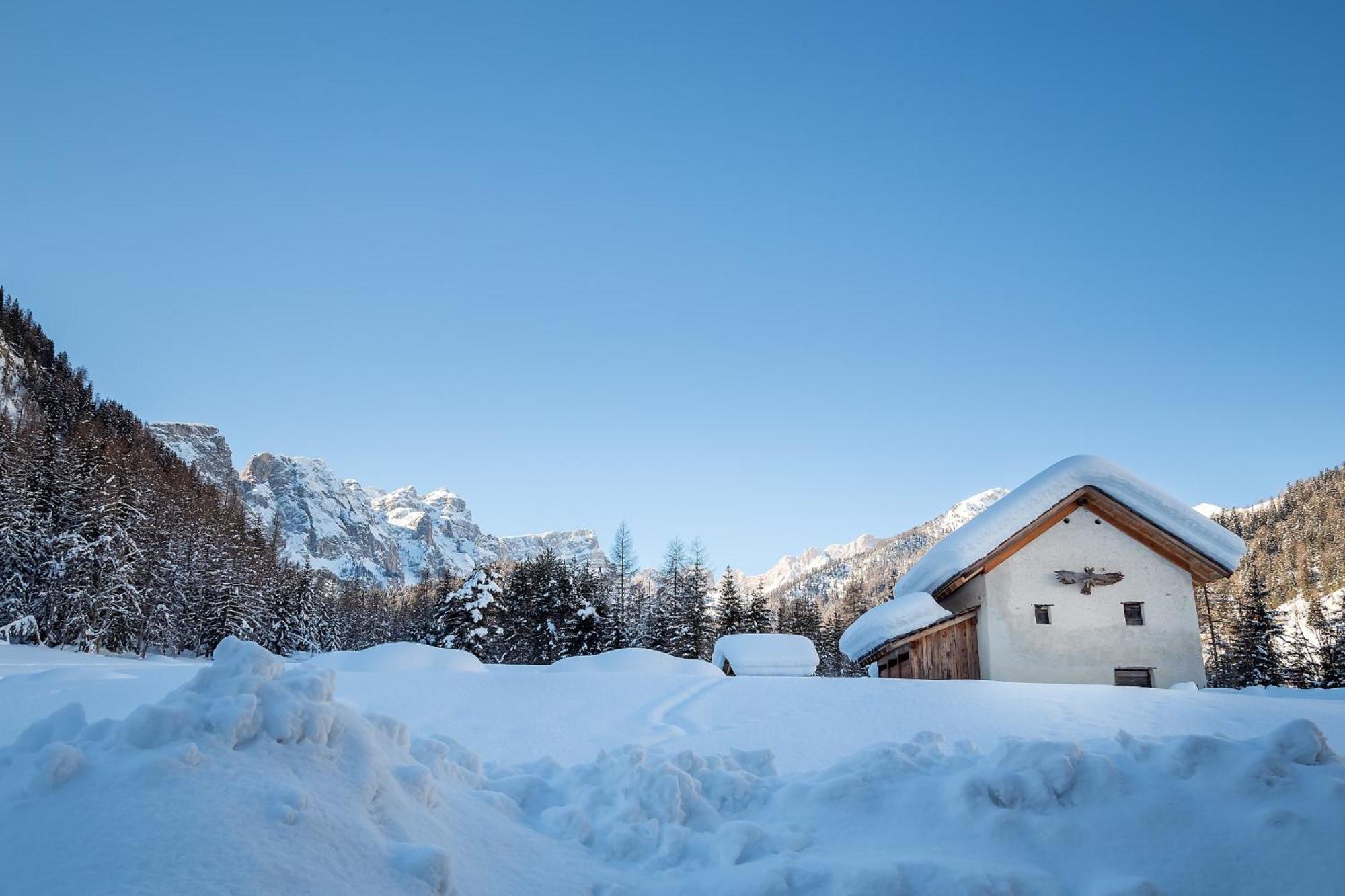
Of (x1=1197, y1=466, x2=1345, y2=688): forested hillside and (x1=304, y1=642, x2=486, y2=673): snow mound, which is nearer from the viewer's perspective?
(x1=304, y1=642, x2=486, y2=673): snow mound

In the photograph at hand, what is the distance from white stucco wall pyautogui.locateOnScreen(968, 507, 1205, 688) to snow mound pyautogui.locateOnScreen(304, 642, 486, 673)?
34.4 ft

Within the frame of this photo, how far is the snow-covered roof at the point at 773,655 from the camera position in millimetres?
19281

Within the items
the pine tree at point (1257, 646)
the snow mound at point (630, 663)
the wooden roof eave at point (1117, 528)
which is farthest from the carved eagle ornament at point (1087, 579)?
the pine tree at point (1257, 646)

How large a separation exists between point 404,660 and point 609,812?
323 inches

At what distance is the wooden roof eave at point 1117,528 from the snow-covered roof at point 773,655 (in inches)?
183

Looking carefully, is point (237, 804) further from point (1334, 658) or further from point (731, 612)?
point (1334, 658)

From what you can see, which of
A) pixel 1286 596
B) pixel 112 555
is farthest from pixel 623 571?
pixel 1286 596

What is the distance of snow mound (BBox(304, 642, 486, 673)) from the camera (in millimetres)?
11758

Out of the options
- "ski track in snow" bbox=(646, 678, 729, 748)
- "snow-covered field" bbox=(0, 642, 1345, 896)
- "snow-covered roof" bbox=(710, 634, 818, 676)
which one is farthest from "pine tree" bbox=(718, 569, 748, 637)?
"snow-covered field" bbox=(0, 642, 1345, 896)

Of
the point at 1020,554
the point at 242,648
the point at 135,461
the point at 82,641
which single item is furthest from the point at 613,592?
the point at 242,648

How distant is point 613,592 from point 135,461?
3658 centimetres

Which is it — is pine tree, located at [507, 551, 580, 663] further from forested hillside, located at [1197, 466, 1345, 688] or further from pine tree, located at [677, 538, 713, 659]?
Answer: forested hillside, located at [1197, 466, 1345, 688]

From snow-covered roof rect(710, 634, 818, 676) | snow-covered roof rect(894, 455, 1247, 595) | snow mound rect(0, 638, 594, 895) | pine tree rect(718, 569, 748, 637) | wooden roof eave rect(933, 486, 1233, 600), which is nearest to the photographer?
snow mound rect(0, 638, 594, 895)

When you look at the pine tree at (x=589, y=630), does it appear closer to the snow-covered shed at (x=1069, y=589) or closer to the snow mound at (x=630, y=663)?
the snow mound at (x=630, y=663)
